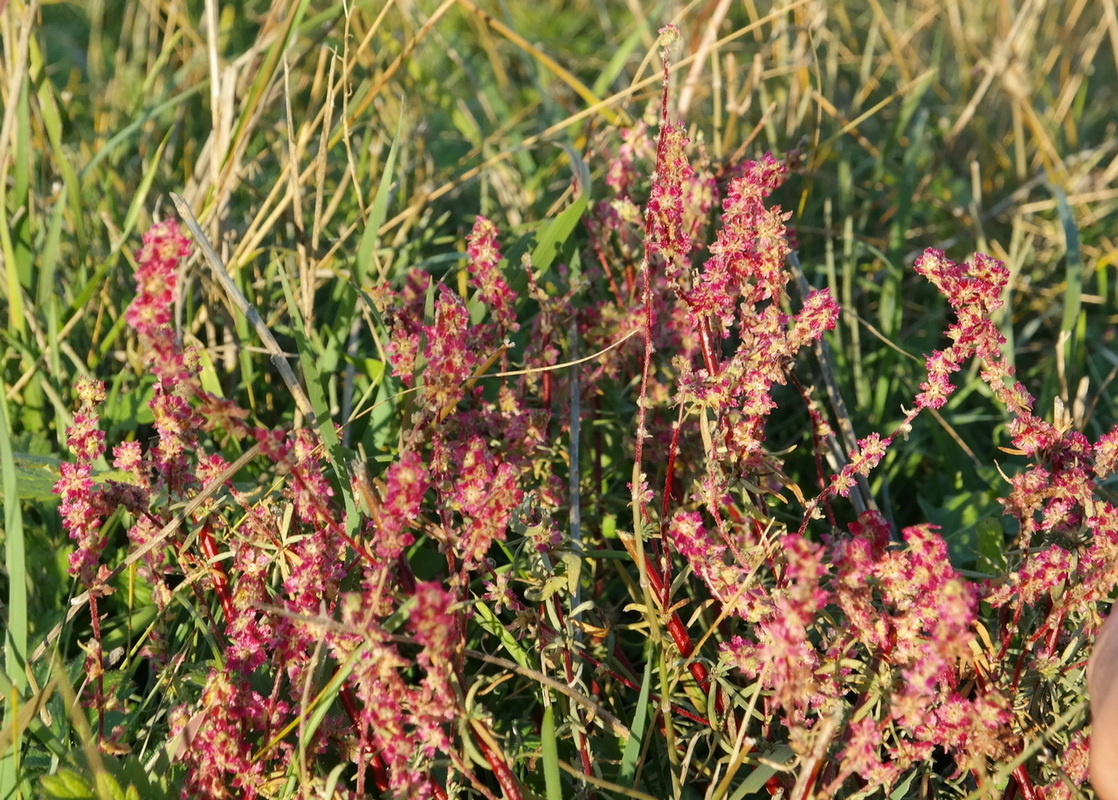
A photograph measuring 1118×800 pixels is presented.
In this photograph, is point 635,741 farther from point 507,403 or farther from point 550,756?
point 507,403

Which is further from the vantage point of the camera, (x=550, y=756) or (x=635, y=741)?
(x=635, y=741)

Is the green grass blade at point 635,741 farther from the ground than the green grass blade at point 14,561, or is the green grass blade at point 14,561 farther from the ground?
the green grass blade at point 14,561

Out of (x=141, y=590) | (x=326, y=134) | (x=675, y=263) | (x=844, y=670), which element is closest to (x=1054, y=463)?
(x=844, y=670)

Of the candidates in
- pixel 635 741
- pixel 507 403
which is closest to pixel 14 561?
pixel 507 403

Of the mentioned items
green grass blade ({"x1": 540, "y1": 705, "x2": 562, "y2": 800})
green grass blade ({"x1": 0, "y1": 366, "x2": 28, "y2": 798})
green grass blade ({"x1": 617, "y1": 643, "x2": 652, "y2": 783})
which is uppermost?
green grass blade ({"x1": 0, "y1": 366, "x2": 28, "y2": 798})

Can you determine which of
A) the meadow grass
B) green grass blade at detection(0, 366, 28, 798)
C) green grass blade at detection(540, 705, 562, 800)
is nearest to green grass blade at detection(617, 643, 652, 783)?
the meadow grass

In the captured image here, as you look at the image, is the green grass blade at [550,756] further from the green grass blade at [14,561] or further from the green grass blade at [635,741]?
the green grass blade at [14,561]

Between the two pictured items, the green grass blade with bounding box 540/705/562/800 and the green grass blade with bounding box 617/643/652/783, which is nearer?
the green grass blade with bounding box 540/705/562/800

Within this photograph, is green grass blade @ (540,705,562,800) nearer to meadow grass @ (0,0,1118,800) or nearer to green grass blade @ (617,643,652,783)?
meadow grass @ (0,0,1118,800)

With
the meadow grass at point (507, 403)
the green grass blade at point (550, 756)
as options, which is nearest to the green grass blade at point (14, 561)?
the meadow grass at point (507, 403)

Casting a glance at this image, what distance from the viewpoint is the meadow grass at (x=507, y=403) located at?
1291 mm

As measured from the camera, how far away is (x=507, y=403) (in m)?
1.44

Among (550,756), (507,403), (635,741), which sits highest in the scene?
(507,403)

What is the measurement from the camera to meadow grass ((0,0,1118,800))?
1.29 metres
